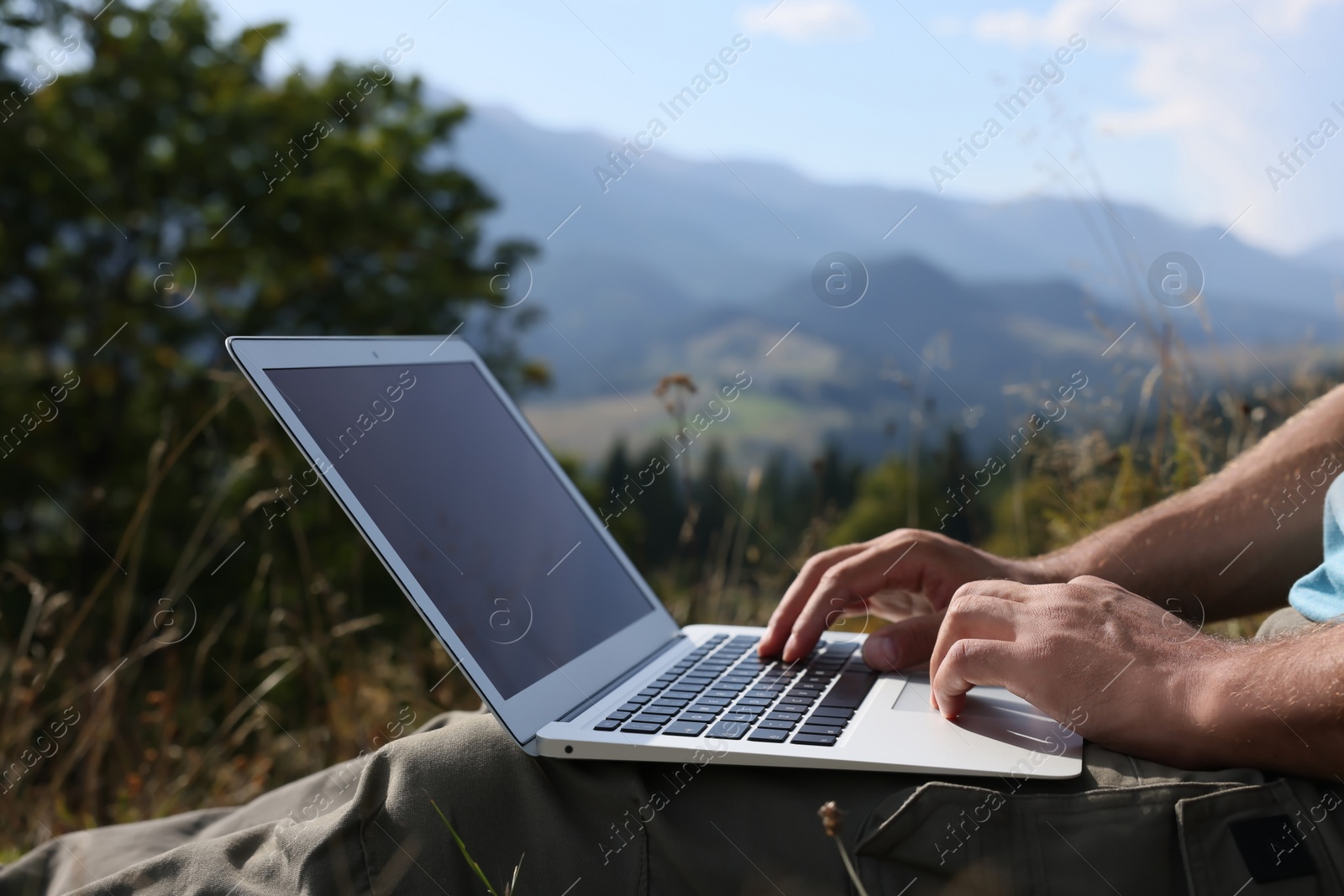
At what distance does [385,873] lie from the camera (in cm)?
106

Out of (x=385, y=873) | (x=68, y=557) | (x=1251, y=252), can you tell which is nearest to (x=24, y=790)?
(x=385, y=873)

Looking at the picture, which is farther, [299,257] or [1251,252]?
[299,257]

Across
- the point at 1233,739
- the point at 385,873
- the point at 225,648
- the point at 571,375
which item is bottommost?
the point at 1233,739

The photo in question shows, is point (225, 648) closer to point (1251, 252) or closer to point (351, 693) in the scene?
point (351, 693)

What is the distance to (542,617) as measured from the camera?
57.3 inches

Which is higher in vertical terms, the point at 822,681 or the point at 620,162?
the point at 620,162

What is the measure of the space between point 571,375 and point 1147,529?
16.9 meters

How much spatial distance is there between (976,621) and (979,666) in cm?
6

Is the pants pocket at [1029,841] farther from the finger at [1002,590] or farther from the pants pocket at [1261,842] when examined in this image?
the finger at [1002,590]

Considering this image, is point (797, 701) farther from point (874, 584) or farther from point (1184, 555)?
point (1184, 555)

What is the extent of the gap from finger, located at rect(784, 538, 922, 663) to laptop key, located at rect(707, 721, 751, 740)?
36 centimetres

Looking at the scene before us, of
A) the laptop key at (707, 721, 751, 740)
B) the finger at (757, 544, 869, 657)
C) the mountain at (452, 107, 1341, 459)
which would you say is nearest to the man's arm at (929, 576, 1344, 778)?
the laptop key at (707, 721, 751, 740)

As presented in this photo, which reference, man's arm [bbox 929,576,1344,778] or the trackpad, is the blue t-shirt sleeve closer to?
man's arm [bbox 929,576,1344,778]

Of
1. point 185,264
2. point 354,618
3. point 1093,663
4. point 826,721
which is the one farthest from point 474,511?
point 185,264
